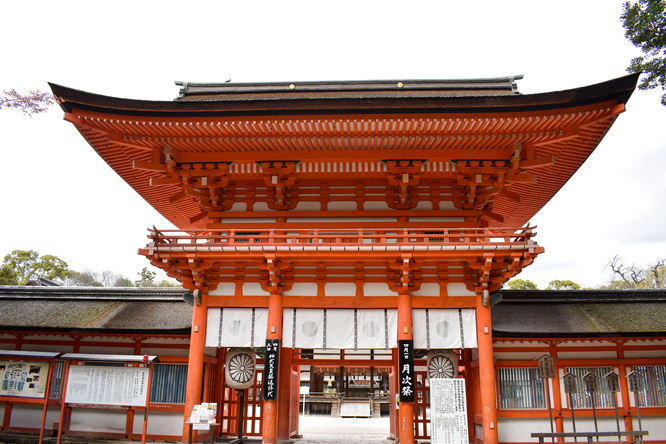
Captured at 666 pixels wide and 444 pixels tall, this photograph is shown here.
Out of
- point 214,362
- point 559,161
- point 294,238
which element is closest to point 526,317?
point 559,161

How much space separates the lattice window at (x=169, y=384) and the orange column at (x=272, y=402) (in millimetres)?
2616

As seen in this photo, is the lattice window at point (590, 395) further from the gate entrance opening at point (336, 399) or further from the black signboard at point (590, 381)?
the gate entrance opening at point (336, 399)

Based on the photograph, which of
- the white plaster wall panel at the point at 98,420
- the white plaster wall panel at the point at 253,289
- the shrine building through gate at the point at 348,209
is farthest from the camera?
the white plaster wall panel at the point at 98,420

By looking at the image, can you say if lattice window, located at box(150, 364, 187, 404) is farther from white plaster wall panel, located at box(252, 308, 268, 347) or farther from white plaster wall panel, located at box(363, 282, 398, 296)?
white plaster wall panel, located at box(363, 282, 398, 296)

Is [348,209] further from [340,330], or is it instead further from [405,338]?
[405,338]

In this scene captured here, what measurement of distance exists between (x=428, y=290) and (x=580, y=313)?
4.84 meters

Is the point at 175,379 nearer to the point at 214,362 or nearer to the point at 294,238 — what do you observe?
the point at 214,362

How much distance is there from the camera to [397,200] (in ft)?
39.7

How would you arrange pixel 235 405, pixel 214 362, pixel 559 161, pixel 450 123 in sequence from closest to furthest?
pixel 450 123, pixel 559 161, pixel 214 362, pixel 235 405

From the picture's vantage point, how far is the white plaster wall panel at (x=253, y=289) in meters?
11.5

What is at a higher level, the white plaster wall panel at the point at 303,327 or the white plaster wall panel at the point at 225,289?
the white plaster wall panel at the point at 225,289

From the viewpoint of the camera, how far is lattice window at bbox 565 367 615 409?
11.6 metres

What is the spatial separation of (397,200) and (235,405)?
25.5 ft

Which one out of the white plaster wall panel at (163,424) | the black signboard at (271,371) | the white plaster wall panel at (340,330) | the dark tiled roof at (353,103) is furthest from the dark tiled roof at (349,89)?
the white plaster wall panel at (163,424)
